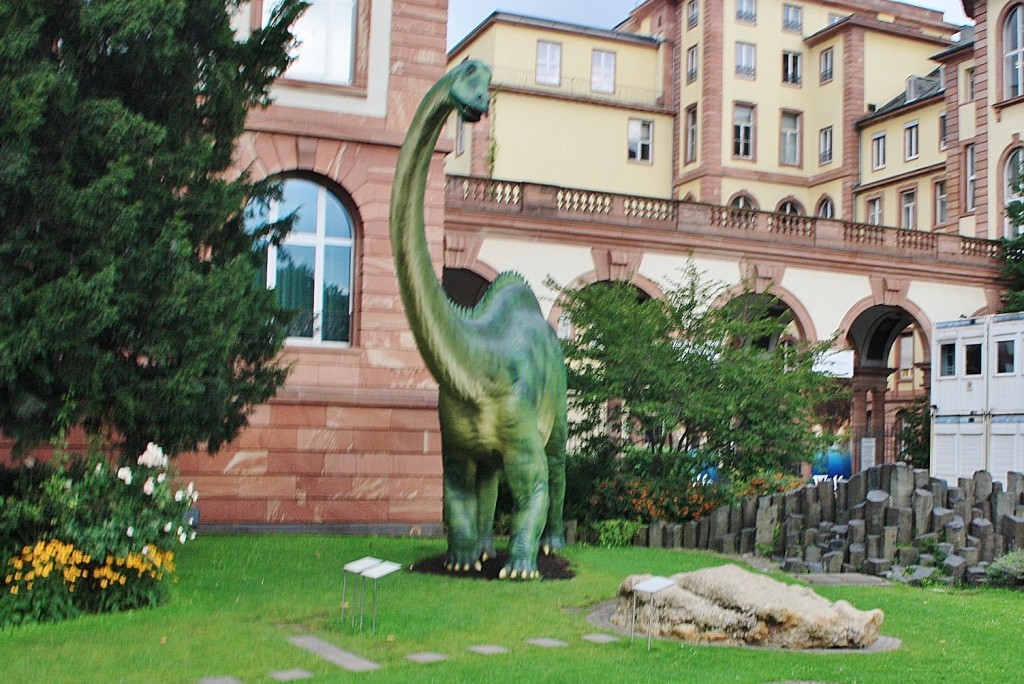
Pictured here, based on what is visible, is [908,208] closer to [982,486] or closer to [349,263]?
[982,486]

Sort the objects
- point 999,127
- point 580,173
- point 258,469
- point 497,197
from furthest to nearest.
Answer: point 580,173 < point 999,127 < point 497,197 < point 258,469

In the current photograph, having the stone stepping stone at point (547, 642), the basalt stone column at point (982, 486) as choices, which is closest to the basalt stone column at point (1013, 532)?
the basalt stone column at point (982, 486)

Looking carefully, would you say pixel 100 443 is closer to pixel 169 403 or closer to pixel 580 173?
pixel 169 403

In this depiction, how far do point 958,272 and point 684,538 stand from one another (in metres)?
19.3

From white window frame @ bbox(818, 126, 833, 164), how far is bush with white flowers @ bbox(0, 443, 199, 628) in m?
43.2

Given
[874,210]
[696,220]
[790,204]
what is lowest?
[696,220]

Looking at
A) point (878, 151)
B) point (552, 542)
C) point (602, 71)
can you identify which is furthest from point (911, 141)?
point (552, 542)

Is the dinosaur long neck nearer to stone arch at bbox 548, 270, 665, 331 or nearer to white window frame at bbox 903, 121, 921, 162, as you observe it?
stone arch at bbox 548, 270, 665, 331

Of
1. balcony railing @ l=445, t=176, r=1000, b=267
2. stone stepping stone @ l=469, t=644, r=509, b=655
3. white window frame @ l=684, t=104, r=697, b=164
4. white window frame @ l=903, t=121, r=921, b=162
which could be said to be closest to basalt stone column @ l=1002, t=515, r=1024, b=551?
stone stepping stone @ l=469, t=644, r=509, b=655

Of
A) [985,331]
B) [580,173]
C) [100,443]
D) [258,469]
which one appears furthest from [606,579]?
[580,173]

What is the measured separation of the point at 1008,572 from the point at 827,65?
40.1 meters

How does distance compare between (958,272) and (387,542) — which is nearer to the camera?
(387,542)

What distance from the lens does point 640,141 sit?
46969 millimetres

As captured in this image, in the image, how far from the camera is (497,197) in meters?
25.8
